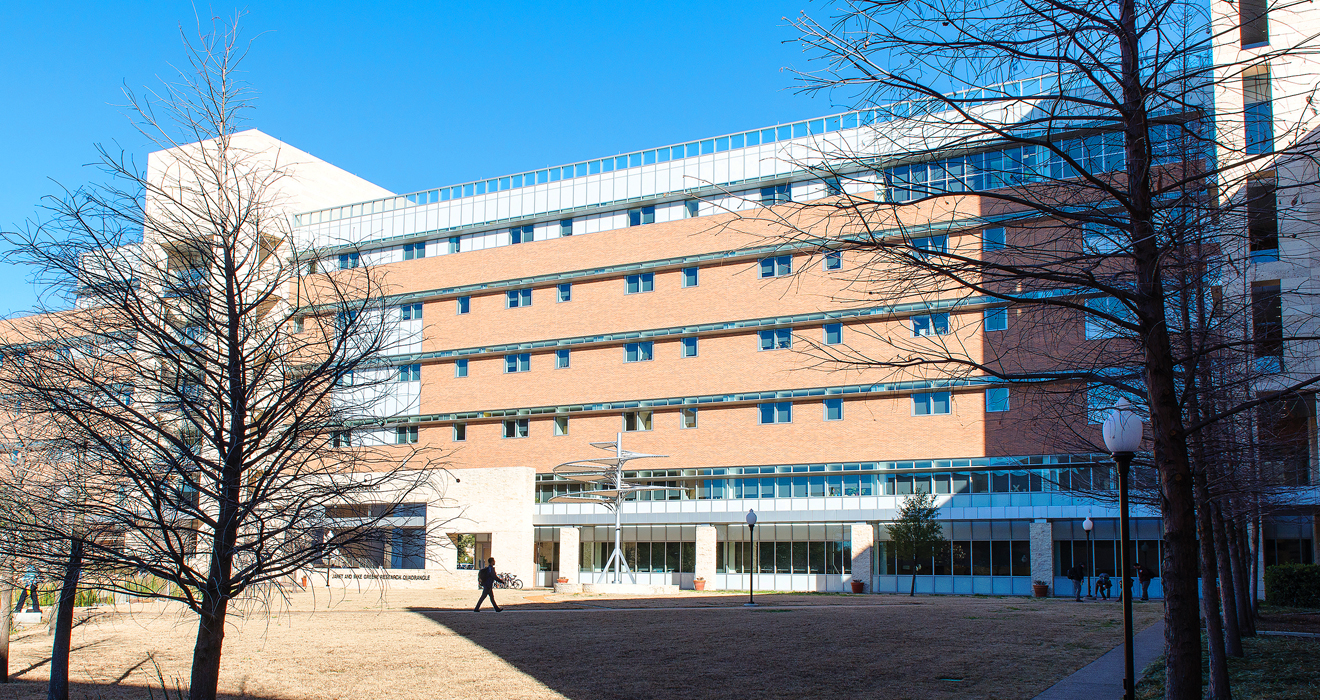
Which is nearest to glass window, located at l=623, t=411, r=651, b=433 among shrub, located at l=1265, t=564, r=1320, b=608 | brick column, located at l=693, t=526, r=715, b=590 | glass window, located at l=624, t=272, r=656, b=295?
brick column, located at l=693, t=526, r=715, b=590

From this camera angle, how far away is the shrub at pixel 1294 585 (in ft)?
113

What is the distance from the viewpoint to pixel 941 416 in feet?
144

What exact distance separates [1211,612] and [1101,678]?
238 centimetres

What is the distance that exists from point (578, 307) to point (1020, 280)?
1850 inches

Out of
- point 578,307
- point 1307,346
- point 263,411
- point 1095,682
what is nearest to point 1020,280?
point 263,411

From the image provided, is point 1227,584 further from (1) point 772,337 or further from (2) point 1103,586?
(1) point 772,337

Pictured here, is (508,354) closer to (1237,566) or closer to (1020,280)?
(1237,566)

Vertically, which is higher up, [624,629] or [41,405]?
[41,405]

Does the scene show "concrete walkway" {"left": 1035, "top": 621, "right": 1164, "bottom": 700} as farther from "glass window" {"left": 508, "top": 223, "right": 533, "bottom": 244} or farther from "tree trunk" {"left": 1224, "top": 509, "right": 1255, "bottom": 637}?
"glass window" {"left": 508, "top": 223, "right": 533, "bottom": 244}

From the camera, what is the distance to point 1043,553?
136 ft

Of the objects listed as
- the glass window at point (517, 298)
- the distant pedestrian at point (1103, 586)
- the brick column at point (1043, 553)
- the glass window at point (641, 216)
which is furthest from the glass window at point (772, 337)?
the distant pedestrian at point (1103, 586)

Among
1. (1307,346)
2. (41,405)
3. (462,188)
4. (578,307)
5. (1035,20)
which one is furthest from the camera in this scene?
(462,188)

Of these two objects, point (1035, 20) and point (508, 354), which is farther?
point (508, 354)

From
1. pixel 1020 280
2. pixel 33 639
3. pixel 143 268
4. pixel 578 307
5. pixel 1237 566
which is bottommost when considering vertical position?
pixel 33 639
